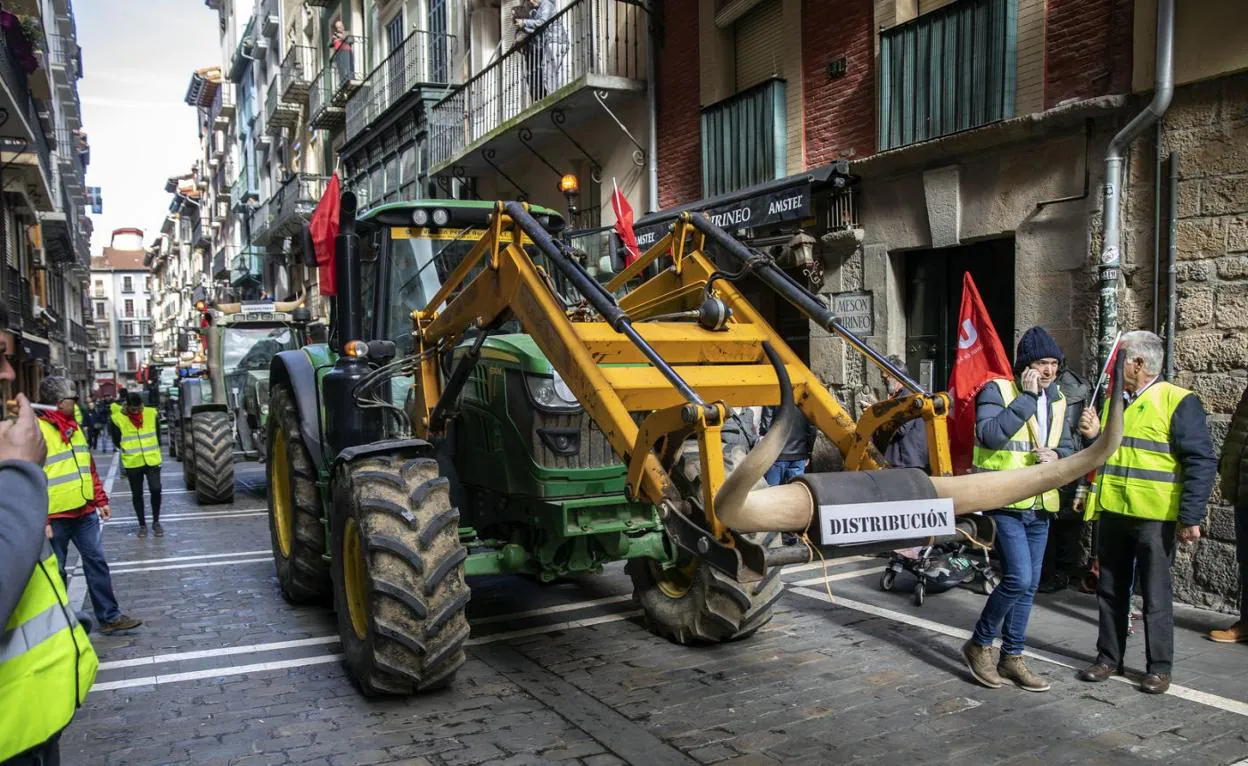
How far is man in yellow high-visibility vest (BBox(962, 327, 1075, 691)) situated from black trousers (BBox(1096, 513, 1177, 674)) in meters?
0.38

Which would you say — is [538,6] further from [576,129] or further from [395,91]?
[395,91]

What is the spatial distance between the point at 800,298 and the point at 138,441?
829 centimetres

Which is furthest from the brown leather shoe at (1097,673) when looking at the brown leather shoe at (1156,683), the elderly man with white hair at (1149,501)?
the brown leather shoe at (1156,683)

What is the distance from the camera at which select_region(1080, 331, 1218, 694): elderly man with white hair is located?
4.77 meters

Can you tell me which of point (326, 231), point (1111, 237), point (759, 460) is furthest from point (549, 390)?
point (1111, 237)

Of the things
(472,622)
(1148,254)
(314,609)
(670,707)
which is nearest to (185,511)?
(314,609)

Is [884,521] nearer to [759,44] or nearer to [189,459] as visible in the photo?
[759,44]

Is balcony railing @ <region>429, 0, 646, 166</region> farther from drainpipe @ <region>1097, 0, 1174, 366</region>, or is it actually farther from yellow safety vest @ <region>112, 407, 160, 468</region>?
drainpipe @ <region>1097, 0, 1174, 366</region>

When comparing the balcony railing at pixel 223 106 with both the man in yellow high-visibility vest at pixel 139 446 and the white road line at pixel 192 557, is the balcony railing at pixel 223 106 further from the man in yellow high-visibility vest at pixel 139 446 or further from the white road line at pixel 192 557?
the white road line at pixel 192 557

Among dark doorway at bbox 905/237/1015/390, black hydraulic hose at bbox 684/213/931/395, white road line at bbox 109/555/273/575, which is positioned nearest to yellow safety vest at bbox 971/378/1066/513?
black hydraulic hose at bbox 684/213/931/395

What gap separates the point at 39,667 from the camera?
7.34ft

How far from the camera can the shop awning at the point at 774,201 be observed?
31.4 feet

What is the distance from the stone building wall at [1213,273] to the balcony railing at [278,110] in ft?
95.4

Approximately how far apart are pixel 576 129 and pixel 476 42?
13.7ft
